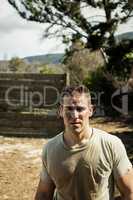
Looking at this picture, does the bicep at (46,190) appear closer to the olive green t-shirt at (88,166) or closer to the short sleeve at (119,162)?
the olive green t-shirt at (88,166)

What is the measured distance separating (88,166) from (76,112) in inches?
11.5

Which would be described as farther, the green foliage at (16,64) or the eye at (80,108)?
the green foliage at (16,64)

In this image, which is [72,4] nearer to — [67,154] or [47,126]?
[47,126]

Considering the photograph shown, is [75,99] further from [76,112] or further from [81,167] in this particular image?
[81,167]

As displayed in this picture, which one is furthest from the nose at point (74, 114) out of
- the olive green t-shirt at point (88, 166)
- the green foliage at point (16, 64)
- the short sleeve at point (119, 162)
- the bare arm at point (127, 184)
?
the green foliage at point (16, 64)

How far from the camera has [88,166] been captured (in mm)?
2549

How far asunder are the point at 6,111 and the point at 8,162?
4730 millimetres

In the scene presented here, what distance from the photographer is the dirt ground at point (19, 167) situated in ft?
23.5

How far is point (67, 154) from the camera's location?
257cm

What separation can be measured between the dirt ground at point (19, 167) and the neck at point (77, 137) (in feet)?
14.3

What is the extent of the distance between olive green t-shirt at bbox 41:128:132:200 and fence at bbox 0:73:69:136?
33.3 feet

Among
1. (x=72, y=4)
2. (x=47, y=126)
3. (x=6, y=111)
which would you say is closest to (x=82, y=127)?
(x=47, y=126)

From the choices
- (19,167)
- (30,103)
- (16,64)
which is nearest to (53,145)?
(19,167)

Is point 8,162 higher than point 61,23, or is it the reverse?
point 61,23
